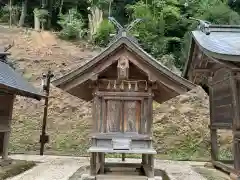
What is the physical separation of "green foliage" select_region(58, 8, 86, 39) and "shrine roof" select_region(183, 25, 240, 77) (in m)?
14.4

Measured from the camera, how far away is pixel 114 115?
25.3ft

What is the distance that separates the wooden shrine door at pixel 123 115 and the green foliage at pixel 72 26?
17407 mm

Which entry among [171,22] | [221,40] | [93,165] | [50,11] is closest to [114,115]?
[93,165]

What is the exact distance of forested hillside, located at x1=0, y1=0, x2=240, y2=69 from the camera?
72.4 ft

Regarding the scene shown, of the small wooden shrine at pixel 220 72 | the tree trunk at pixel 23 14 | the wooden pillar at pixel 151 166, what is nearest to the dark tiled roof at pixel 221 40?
the small wooden shrine at pixel 220 72

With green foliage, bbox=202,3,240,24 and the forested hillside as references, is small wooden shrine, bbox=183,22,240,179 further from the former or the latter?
green foliage, bbox=202,3,240,24

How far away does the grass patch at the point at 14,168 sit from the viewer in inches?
350

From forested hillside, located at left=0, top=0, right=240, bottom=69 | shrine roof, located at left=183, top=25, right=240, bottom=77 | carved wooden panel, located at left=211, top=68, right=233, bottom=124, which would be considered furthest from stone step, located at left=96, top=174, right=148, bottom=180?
forested hillside, located at left=0, top=0, right=240, bottom=69

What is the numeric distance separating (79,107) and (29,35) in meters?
8.69

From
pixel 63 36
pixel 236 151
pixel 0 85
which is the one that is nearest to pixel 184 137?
pixel 236 151

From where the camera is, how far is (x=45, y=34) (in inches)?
A: 967

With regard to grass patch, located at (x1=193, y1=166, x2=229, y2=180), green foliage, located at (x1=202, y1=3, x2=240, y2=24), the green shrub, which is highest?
green foliage, located at (x1=202, y1=3, x2=240, y2=24)

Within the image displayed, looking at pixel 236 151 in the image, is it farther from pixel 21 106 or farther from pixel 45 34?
pixel 45 34

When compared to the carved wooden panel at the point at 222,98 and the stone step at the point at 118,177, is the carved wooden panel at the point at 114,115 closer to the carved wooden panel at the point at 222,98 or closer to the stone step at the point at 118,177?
the stone step at the point at 118,177
